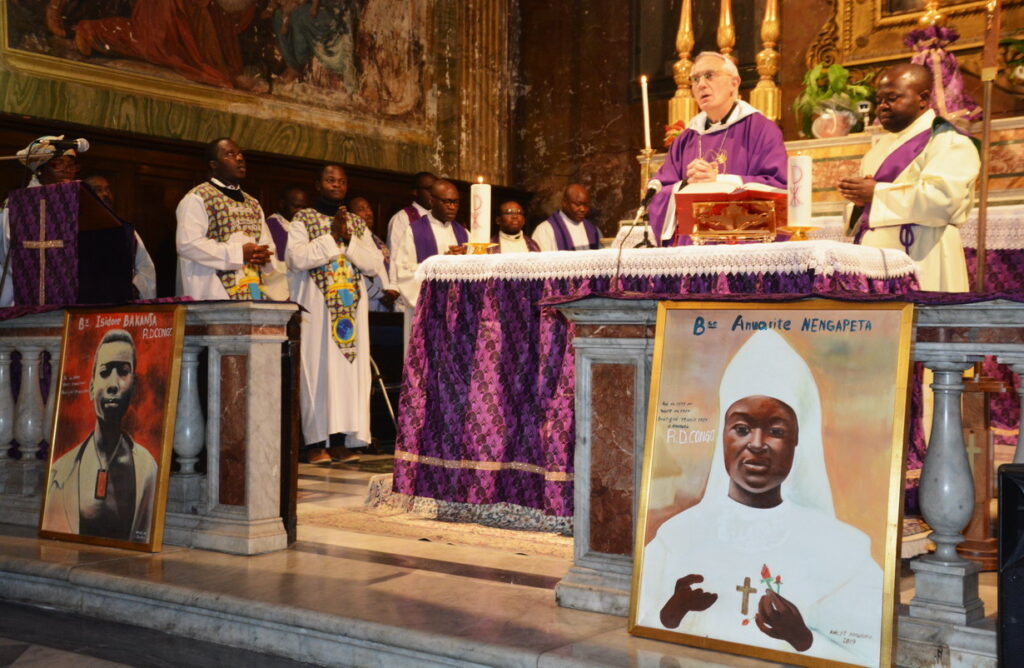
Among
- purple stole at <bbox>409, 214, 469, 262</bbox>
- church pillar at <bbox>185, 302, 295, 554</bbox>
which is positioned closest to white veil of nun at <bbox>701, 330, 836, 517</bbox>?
church pillar at <bbox>185, 302, 295, 554</bbox>

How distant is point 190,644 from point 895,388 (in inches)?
94.4

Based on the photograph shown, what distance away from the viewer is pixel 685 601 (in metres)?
3.02

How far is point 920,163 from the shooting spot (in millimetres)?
5199

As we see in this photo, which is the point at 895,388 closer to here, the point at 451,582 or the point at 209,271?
the point at 451,582

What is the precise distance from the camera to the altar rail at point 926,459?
2.83m

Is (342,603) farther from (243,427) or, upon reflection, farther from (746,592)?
(746,592)

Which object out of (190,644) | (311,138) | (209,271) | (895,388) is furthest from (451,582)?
(311,138)

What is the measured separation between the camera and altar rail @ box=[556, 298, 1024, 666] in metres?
A: 2.83

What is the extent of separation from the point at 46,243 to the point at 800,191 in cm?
357

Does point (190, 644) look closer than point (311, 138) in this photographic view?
Yes

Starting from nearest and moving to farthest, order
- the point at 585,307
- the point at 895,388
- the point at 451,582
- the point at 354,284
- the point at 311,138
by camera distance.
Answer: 1. the point at 895,388
2. the point at 585,307
3. the point at 451,582
4. the point at 354,284
5. the point at 311,138

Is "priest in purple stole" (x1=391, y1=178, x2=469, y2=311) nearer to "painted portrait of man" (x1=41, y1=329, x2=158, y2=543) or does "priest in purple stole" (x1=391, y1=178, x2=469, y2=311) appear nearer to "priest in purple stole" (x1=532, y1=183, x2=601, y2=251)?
"priest in purple stole" (x1=532, y1=183, x2=601, y2=251)

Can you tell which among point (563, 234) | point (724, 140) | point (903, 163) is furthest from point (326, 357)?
point (903, 163)

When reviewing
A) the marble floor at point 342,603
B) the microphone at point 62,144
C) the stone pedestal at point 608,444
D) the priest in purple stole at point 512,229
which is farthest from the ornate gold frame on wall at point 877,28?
the microphone at point 62,144
